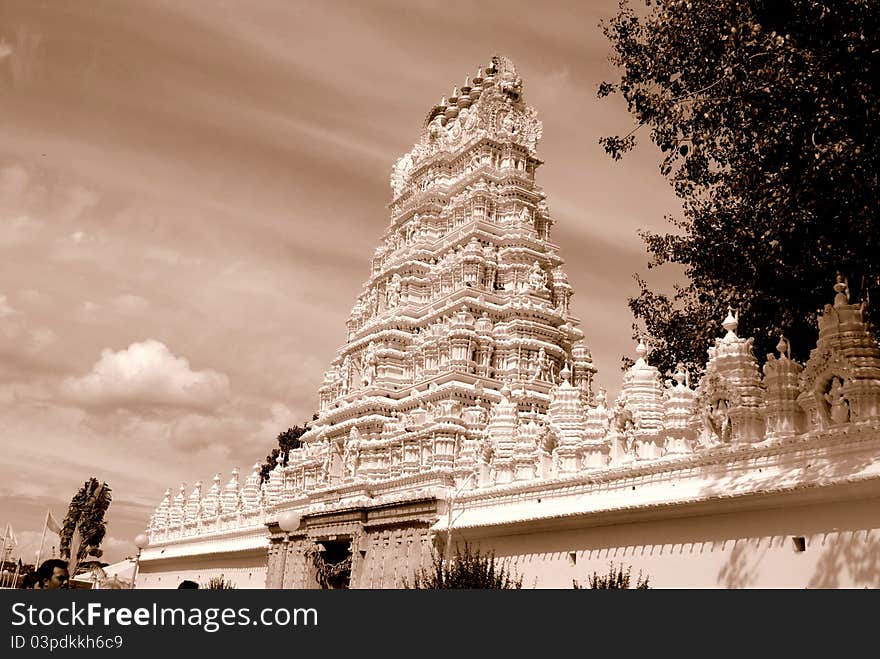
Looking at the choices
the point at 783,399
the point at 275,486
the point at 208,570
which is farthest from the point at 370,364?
the point at 783,399

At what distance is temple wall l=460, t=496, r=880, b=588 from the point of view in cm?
1481

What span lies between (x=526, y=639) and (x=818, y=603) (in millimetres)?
3958

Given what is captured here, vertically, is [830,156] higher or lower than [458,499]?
higher

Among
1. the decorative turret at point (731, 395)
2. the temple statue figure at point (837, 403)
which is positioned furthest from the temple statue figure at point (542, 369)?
the temple statue figure at point (837, 403)

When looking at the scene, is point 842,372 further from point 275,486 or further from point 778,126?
point 275,486

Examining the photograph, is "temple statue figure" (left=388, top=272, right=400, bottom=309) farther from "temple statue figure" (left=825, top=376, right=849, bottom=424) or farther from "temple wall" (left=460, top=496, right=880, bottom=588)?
"temple statue figure" (left=825, top=376, right=849, bottom=424)

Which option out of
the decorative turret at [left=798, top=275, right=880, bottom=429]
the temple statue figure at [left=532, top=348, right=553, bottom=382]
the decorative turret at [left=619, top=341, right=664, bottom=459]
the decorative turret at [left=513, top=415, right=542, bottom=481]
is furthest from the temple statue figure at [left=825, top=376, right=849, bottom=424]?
the temple statue figure at [left=532, top=348, right=553, bottom=382]

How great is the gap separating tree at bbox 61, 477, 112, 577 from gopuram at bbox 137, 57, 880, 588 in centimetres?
1712

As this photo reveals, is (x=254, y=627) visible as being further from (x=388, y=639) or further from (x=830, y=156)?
(x=830, y=156)

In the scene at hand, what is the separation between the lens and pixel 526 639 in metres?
11.6

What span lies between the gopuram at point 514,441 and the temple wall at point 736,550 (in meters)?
0.04

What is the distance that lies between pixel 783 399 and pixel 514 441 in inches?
393

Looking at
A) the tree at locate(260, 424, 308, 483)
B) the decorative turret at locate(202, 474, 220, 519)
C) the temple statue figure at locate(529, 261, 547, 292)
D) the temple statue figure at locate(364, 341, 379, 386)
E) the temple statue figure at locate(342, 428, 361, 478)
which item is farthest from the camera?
the tree at locate(260, 424, 308, 483)

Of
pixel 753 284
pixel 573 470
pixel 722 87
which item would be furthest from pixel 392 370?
pixel 722 87
